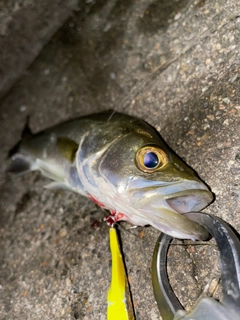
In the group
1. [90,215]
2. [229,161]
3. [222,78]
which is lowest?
[90,215]

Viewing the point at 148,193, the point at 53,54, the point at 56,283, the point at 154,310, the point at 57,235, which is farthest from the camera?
the point at 53,54

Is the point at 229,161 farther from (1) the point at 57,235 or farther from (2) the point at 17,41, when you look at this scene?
(2) the point at 17,41

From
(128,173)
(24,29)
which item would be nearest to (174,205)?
(128,173)

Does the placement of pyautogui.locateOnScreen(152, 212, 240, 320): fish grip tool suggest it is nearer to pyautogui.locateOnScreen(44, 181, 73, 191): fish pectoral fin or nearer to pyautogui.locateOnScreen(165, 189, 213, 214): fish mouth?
pyautogui.locateOnScreen(165, 189, 213, 214): fish mouth

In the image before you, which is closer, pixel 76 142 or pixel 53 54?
pixel 76 142

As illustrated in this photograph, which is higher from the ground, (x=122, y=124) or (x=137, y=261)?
(x=122, y=124)

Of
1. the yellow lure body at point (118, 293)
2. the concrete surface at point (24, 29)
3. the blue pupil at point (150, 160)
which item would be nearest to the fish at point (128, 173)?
the blue pupil at point (150, 160)

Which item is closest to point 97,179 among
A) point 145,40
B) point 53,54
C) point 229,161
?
point 229,161

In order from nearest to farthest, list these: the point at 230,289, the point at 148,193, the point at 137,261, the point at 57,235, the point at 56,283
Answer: the point at 230,289, the point at 148,193, the point at 137,261, the point at 56,283, the point at 57,235
